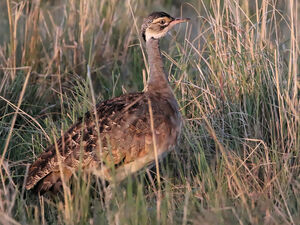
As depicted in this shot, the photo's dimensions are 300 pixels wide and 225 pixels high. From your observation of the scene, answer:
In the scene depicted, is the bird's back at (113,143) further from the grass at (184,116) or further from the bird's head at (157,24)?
the bird's head at (157,24)

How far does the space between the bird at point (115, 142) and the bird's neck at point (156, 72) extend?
0.11 m

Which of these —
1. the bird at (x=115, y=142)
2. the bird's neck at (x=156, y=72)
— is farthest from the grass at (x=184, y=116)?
the bird's neck at (x=156, y=72)

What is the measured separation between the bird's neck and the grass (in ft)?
0.85

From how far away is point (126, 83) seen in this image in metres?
5.74

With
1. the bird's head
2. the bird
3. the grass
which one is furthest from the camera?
the bird's head

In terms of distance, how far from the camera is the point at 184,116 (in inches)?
182

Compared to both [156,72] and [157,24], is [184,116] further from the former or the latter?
[157,24]

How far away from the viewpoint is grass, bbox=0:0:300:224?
346cm

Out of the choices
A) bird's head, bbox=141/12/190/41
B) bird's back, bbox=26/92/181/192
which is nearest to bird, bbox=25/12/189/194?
bird's back, bbox=26/92/181/192

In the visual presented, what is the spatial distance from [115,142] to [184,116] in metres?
0.79

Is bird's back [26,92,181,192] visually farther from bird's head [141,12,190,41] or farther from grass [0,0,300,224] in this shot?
bird's head [141,12,190,41]

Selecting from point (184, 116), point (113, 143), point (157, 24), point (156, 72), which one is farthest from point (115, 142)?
point (157, 24)

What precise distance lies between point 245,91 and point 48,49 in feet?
6.79

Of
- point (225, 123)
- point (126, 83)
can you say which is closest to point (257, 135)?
point (225, 123)
